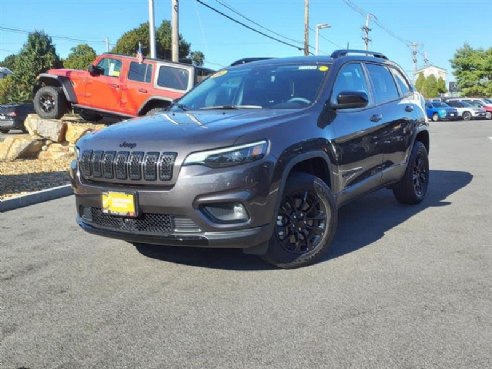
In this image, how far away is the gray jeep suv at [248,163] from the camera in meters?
3.60

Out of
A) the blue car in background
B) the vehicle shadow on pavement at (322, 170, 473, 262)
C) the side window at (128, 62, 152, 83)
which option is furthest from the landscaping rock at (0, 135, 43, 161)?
the blue car in background

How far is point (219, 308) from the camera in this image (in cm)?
345

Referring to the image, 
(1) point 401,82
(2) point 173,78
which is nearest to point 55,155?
(2) point 173,78

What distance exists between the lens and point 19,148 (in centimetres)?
1149

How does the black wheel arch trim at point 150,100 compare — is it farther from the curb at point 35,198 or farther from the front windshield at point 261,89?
the front windshield at point 261,89

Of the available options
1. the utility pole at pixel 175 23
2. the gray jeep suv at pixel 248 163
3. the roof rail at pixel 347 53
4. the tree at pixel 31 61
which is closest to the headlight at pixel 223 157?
the gray jeep suv at pixel 248 163

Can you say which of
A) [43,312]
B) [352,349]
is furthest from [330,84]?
[43,312]

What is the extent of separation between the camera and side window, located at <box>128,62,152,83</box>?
1285 centimetres

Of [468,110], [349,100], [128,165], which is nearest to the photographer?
[128,165]

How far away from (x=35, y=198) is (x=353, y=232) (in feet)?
15.1

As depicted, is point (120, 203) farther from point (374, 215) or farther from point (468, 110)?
point (468, 110)

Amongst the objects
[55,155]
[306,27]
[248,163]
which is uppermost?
[306,27]

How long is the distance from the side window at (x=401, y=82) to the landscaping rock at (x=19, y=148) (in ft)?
28.1

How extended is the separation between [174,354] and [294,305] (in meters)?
0.96
